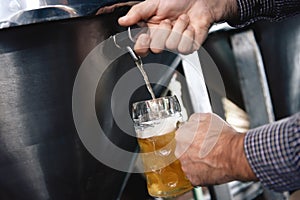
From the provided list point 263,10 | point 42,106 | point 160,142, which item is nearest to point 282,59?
point 263,10

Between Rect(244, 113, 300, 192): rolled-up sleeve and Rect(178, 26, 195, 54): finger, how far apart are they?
0.99ft

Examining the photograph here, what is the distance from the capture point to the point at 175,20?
3.54 feet

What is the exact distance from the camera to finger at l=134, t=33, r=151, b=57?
95 cm

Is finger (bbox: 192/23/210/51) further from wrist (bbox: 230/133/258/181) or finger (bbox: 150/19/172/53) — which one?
wrist (bbox: 230/133/258/181)

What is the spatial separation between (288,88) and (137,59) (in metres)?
1.04

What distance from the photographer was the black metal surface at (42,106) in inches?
33.2

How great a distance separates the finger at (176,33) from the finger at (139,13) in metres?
0.06

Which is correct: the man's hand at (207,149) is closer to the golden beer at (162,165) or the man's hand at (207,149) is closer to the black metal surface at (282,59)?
the golden beer at (162,165)

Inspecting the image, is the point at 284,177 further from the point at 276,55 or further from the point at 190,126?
the point at 276,55

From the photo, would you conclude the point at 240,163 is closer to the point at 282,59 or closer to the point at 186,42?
the point at 186,42

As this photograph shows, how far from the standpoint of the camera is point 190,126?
89 cm

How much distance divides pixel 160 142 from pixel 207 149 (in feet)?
0.30

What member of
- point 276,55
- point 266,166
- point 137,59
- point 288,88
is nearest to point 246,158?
point 266,166

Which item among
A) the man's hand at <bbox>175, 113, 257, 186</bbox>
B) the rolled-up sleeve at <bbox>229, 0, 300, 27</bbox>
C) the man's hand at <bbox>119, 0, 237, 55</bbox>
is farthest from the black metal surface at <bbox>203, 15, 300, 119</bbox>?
the man's hand at <bbox>175, 113, 257, 186</bbox>
